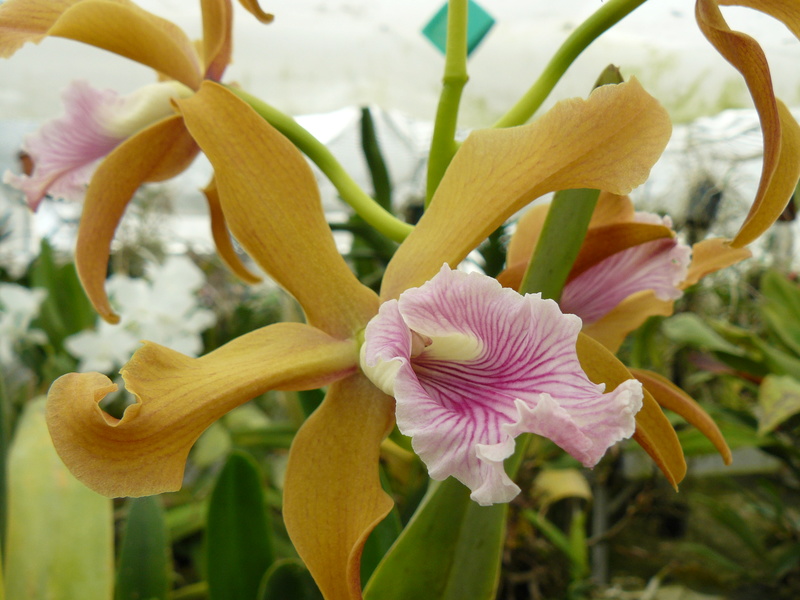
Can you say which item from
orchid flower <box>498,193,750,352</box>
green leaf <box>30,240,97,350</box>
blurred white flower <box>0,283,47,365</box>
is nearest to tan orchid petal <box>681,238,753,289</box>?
orchid flower <box>498,193,750,352</box>

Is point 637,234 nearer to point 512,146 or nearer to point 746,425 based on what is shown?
point 512,146

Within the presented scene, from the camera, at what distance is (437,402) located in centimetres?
35

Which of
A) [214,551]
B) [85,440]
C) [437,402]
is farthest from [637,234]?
[214,551]

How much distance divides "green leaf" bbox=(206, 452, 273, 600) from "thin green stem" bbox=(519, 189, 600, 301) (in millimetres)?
472

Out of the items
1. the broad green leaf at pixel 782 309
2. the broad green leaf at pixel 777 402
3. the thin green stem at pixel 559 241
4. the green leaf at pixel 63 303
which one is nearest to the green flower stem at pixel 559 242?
the thin green stem at pixel 559 241

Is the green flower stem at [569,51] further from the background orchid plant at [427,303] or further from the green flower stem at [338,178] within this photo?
the green flower stem at [338,178]

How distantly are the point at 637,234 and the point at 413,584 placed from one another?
286 mm

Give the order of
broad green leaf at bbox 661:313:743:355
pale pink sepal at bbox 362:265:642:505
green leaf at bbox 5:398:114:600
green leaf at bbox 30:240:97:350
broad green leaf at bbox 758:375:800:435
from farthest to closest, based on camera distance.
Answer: green leaf at bbox 30:240:97:350 → broad green leaf at bbox 661:313:743:355 → broad green leaf at bbox 758:375:800:435 → green leaf at bbox 5:398:114:600 → pale pink sepal at bbox 362:265:642:505

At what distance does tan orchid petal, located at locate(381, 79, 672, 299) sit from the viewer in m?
0.34

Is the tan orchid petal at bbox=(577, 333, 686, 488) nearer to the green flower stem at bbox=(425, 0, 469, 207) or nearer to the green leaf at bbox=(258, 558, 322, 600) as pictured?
the green flower stem at bbox=(425, 0, 469, 207)

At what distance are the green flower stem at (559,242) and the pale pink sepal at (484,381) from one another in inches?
2.3

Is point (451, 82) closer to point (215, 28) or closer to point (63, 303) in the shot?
point (215, 28)

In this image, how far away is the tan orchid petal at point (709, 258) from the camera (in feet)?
1.58

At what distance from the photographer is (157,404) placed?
0.33 m
